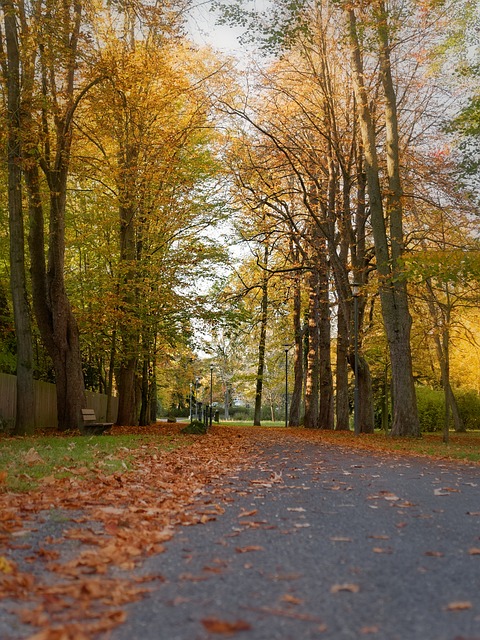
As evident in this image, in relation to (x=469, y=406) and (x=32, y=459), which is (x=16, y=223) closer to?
(x=32, y=459)

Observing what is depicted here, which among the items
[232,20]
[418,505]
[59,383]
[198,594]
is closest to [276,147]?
[232,20]

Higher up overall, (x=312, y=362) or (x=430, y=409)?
(x=312, y=362)

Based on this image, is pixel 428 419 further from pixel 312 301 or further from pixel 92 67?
pixel 92 67

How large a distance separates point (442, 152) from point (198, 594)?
882 inches

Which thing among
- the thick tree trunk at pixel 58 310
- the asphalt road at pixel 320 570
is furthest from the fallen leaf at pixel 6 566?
the thick tree trunk at pixel 58 310

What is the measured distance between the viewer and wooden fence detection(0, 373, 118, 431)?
19484mm

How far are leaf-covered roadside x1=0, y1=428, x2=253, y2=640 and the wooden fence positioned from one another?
1120cm

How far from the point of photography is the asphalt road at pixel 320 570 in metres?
2.96

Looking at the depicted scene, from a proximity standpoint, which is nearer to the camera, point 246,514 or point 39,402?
point 246,514

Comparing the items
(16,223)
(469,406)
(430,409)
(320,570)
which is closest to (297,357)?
(430,409)

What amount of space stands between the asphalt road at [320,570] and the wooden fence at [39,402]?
13.1 m

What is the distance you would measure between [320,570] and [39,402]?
20.2 m

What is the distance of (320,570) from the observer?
3.97 metres

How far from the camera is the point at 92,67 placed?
16.2 meters
